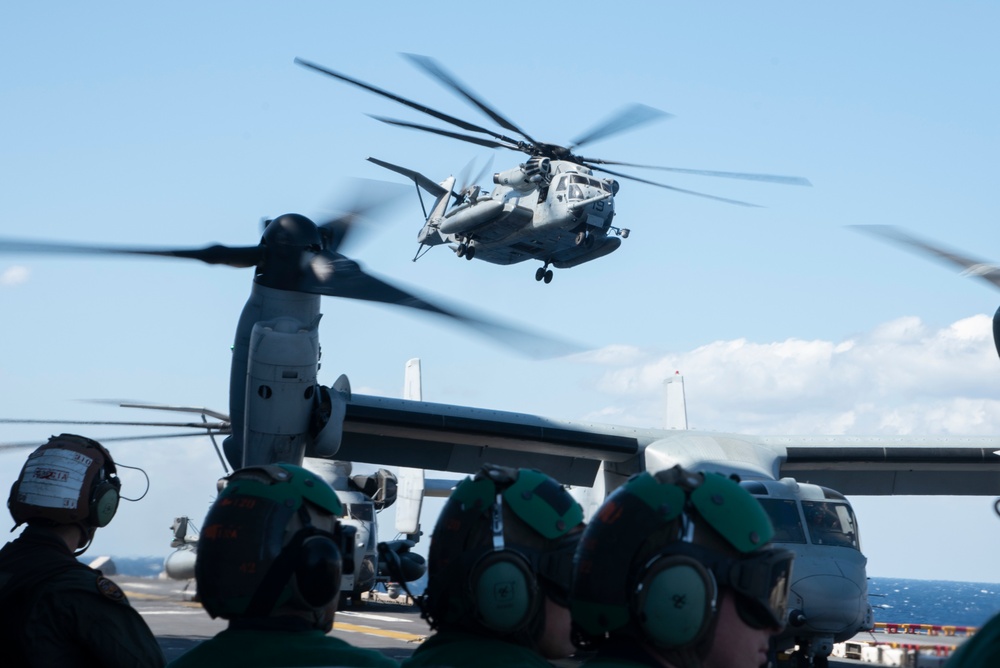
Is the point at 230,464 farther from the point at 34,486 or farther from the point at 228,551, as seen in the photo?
the point at 228,551

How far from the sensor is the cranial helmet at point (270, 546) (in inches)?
133

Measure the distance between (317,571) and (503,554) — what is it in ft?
1.83

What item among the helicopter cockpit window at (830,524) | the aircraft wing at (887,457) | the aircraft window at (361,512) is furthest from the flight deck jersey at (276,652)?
the aircraft window at (361,512)

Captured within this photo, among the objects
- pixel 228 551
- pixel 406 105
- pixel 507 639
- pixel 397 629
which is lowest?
pixel 397 629

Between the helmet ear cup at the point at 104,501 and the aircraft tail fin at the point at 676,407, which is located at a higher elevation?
the aircraft tail fin at the point at 676,407

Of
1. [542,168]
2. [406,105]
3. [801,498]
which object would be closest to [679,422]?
[542,168]

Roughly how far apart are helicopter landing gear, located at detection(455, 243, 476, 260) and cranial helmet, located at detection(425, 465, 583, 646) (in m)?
31.5

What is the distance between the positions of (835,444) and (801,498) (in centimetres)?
571

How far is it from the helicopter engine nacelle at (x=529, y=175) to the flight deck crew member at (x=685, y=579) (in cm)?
2983

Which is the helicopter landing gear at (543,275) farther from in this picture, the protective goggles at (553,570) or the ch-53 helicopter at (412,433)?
the protective goggles at (553,570)

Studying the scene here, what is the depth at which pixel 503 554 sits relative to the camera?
339 centimetres

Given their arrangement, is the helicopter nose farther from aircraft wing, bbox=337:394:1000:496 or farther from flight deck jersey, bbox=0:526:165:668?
flight deck jersey, bbox=0:526:165:668

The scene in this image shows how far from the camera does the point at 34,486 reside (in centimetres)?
445

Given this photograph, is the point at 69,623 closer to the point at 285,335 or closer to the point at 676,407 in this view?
the point at 285,335
